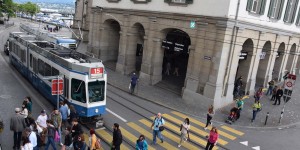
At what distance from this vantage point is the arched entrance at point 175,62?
81.8 ft

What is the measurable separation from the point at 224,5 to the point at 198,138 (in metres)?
9.43

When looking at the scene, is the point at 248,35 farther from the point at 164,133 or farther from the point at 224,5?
the point at 164,133

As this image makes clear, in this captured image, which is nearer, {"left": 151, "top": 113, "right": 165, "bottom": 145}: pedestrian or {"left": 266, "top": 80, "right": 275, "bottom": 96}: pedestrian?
{"left": 151, "top": 113, "right": 165, "bottom": 145}: pedestrian

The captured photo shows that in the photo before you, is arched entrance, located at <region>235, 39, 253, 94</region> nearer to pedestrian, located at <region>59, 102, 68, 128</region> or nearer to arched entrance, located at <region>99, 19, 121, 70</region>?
arched entrance, located at <region>99, 19, 121, 70</region>

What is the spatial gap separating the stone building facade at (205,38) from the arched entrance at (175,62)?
12 centimetres

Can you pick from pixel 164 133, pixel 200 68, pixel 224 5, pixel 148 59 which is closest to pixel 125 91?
pixel 148 59

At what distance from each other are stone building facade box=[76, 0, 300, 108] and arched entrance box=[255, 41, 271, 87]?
17 millimetres

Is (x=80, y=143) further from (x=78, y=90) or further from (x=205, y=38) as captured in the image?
(x=205, y=38)

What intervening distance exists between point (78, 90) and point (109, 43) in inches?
739

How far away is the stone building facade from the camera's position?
66.4 feet

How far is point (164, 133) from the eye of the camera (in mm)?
15930

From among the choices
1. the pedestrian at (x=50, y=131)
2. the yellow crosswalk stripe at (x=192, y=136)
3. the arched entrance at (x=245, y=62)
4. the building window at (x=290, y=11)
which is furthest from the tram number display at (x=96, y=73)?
the building window at (x=290, y=11)

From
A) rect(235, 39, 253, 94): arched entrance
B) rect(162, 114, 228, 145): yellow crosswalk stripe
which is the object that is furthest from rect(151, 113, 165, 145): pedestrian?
rect(235, 39, 253, 94): arched entrance

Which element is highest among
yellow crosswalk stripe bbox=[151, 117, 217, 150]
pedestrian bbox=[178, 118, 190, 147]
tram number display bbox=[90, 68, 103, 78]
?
tram number display bbox=[90, 68, 103, 78]
